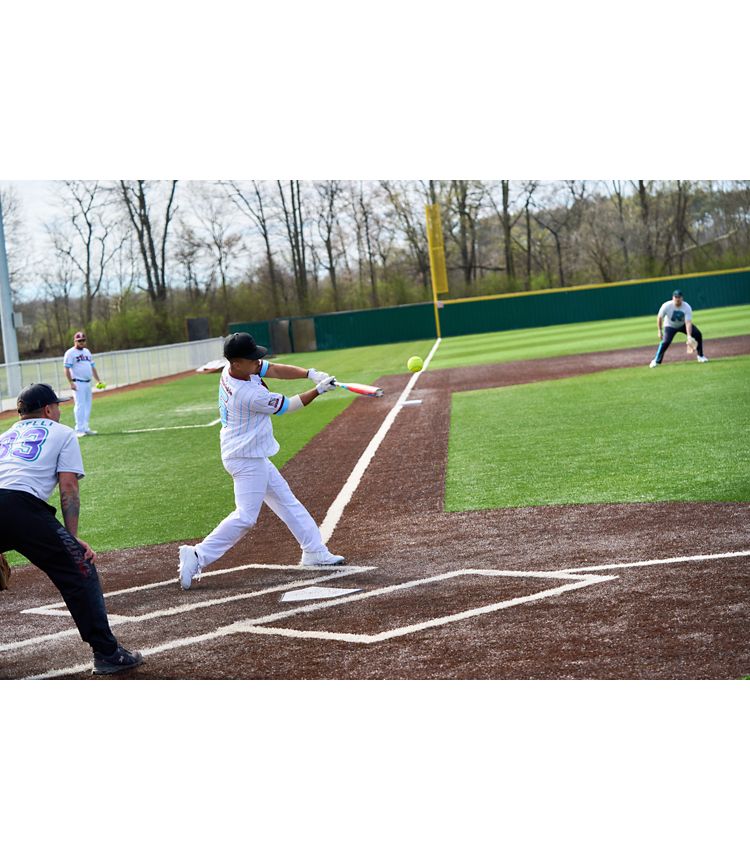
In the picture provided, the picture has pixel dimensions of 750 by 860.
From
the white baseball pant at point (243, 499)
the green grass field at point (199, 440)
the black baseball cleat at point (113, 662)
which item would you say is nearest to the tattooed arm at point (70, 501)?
the black baseball cleat at point (113, 662)

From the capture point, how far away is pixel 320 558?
8.34 meters

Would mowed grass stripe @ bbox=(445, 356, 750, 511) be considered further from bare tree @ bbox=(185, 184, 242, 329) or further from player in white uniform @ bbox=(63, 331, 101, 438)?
bare tree @ bbox=(185, 184, 242, 329)

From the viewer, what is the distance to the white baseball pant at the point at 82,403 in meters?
20.2

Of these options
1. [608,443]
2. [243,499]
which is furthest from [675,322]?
[243,499]

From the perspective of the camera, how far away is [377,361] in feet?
126

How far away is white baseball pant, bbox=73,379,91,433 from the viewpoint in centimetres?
2025

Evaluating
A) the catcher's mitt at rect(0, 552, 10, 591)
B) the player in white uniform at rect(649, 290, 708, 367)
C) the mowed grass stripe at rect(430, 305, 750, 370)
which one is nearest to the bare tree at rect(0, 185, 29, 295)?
the mowed grass stripe at rect(430, 305, 750, 370)

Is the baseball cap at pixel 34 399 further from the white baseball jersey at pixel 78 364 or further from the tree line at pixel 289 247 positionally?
the tree line at pixel 289 247

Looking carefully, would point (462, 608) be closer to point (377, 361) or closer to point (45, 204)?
point (377, 361)

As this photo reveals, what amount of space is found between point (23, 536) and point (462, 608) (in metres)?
2.76

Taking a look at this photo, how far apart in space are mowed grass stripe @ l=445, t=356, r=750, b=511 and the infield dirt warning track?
30.3 inches

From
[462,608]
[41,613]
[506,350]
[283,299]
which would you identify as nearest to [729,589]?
[462,608]

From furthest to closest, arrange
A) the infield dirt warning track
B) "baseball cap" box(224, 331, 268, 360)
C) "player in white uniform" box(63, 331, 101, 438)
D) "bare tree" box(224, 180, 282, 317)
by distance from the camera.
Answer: "bare tree" box(224, 180, 282, 317), "player in white uniform" box(63, 331, 101, 438), "baseball cap" box(224, 331, 268, 360), the infield dirt warning track

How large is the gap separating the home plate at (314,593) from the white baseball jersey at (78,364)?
13.4 meters
